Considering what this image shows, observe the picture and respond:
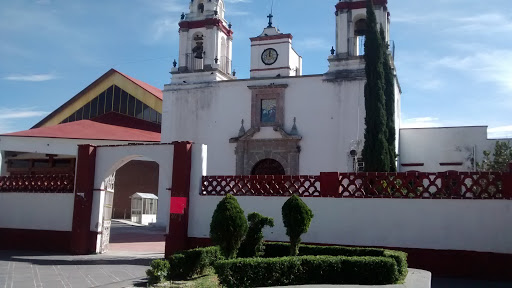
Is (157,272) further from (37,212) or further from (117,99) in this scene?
(117,99)

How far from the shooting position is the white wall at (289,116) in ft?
66.5

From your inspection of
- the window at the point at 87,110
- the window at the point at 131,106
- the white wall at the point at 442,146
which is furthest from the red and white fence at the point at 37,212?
the window at the point at 87,110

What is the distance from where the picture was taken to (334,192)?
458 inches

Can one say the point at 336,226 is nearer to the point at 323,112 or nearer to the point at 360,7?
the point at 323,112

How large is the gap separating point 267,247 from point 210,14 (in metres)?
16.3

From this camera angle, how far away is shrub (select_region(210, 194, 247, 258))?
8.38 metres

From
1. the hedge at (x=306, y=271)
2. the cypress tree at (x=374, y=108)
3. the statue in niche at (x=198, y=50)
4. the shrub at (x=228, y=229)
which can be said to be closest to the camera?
the hedge at (x=306, y=271)

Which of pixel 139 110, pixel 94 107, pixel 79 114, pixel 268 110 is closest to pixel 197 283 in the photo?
pixel 268 110

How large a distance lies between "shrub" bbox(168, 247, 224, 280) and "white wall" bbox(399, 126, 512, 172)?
14.6 meters

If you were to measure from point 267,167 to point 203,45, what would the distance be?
6506 millimetres

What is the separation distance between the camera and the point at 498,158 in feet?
62.8

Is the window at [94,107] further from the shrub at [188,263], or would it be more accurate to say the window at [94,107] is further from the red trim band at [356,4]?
the shrub at [188,263]

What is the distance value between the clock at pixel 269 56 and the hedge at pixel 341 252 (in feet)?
49.7

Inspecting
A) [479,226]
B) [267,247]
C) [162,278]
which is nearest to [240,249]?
[267,247]
